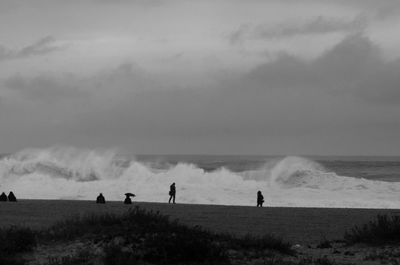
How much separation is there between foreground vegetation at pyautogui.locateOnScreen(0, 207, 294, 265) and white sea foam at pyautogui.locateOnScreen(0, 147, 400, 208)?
101ft

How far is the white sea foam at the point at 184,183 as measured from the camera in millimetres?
46469

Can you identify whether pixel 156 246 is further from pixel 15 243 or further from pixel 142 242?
pixel 15 243

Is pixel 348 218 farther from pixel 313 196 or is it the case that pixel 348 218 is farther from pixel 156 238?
pixel 313 196

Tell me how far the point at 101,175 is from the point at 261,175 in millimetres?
16099

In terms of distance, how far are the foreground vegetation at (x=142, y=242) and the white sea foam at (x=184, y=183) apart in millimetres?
30827

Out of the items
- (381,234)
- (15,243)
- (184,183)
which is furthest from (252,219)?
(184,183)

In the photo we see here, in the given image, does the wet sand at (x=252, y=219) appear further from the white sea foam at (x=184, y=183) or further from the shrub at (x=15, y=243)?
the white sea foam at (x=184, y=183)

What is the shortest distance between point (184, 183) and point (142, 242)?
47.0 meters

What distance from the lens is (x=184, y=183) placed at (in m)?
58.0

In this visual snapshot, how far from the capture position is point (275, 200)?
149 feet

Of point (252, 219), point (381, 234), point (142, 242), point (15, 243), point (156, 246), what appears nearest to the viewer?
point (156, 246)

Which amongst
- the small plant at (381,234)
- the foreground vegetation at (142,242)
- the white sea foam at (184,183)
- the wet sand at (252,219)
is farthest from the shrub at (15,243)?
the white sea foam at (184,183)

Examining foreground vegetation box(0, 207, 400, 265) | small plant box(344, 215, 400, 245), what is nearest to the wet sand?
small plant box(344, 215, 400, 245)

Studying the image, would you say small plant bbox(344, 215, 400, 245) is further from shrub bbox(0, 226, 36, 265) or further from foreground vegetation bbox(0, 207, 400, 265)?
shrub bbox(0, 226, 36, 265)
